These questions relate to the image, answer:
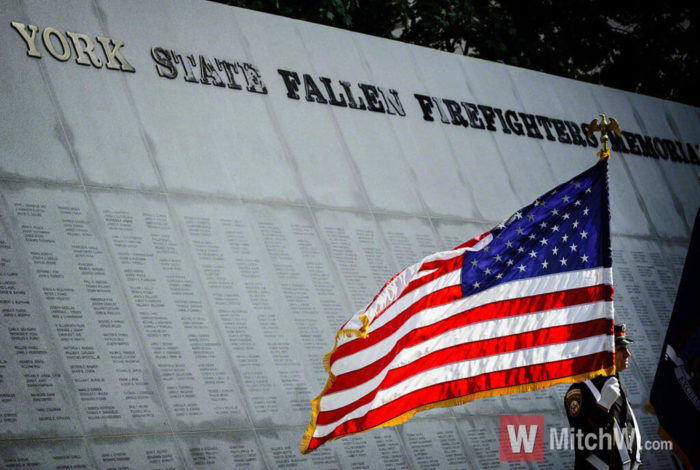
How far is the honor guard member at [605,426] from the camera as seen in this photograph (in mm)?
5738

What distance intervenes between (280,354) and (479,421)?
6.59ft

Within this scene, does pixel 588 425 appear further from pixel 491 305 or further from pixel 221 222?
pixel 221 222

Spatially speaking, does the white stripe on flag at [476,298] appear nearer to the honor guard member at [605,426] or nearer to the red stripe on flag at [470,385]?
the red stripe on flag at [470,385]

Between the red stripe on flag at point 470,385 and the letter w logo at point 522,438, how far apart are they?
380 centimetres

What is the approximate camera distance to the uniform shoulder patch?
19.4 ft

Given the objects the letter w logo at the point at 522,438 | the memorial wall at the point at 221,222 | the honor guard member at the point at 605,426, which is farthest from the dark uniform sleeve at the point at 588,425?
the letter w logo at the point at 522,438

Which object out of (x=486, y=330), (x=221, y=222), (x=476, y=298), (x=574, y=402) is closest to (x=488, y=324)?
(x=486, y=330)

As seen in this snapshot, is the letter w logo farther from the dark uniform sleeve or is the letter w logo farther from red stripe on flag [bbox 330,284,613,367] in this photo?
red stripe on flag [bbox 330,284,613,367]

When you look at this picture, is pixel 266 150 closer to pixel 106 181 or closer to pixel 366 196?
pixel 366 196

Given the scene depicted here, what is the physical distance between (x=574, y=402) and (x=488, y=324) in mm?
1130

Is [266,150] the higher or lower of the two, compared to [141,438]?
higher

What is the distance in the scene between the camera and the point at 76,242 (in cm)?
718

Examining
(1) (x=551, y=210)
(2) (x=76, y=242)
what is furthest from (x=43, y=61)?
(1) (x=551, y=210)

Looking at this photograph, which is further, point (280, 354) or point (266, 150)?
point (266, 150)
